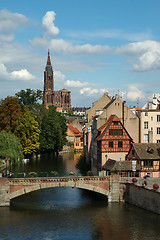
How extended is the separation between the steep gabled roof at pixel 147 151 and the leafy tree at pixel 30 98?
69745mm

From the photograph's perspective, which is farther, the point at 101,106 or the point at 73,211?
the point at 101,106

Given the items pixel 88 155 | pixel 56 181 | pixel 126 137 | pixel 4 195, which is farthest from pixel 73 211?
pixel 88 155

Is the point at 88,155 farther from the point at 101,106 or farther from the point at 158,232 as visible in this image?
the point at 158,232

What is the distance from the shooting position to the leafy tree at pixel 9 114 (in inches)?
4326

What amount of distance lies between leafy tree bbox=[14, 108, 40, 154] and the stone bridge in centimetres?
5545

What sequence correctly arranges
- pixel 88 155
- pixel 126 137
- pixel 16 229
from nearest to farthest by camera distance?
pixel 16 229 → pixel 126 137 → pixel 88 155

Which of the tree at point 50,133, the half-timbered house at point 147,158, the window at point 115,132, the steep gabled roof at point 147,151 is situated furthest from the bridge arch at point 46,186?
the tree at point 50,133

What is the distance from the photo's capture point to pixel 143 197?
2141 inches

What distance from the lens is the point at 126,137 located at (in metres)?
70.6

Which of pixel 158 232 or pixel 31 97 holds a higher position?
pixel 31 97

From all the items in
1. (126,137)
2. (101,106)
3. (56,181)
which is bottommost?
(56,181)

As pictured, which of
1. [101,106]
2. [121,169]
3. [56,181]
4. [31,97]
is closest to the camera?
[56,181]

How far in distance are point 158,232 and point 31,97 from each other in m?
92.9

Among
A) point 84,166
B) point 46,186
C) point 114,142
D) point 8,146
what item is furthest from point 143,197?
point 8,146
